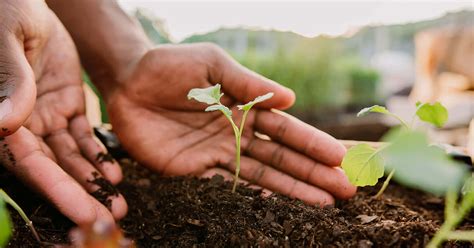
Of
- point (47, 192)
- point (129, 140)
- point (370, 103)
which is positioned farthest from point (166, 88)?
point (370, 103)

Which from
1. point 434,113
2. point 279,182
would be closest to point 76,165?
point 279,182

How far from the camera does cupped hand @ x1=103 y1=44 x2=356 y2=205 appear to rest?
1422mm

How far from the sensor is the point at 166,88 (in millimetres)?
1594

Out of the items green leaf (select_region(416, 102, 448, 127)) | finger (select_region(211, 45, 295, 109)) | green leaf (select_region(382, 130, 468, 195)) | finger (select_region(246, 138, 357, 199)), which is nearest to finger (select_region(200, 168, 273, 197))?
finger (select_region(246, 138, 357, 199))

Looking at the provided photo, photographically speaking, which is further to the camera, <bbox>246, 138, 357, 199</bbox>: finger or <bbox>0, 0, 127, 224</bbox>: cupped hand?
<bbox>246, 138, 357, 199</bbox>: finger

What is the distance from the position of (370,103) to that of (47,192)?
7726mm

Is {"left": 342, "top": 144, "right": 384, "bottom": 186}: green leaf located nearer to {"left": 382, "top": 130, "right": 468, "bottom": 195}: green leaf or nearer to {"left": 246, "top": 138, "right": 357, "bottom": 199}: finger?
{"left": 246, "top": 138, "right": 357, "bottom": 199}: finger

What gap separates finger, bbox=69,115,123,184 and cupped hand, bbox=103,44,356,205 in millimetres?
136

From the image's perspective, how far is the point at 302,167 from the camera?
1.45 m

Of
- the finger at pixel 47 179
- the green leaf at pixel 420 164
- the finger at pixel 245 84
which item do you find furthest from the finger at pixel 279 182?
the green leaf at pixel 420 164

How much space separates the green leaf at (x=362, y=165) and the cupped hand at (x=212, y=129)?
0.24 metres

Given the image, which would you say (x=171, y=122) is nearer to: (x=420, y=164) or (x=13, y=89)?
(x=13, y=89)

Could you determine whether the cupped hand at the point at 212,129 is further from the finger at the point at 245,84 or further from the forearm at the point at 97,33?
the forearm at the point at 97,33

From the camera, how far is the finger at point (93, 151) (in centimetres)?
143
